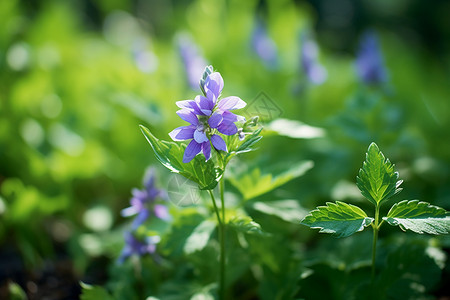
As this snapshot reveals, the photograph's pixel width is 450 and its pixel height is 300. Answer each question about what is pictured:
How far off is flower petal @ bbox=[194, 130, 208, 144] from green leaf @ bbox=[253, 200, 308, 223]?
542 millimetres

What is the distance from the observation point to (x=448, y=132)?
8.71 ft

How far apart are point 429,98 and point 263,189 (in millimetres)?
2407

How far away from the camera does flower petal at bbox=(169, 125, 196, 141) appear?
1.13 m

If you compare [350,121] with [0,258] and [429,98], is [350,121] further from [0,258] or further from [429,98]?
[0,258]

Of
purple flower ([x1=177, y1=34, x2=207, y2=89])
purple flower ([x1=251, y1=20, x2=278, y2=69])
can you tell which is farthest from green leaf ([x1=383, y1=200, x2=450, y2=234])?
purple flower ([x1=251, y1=20, x2=278, y2=69])

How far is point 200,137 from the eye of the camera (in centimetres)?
111

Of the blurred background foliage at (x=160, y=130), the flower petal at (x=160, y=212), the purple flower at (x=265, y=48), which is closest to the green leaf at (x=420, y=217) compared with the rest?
the blurred background foliage at (x=160, y=130)

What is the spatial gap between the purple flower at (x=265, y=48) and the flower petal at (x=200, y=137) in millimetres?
2143

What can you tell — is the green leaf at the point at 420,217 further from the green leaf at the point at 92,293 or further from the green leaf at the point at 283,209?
the green leaf at the point at 92,293

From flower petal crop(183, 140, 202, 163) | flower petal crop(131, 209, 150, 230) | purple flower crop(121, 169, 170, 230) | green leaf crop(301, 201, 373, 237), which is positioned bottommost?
flower petal crop(131, 209, 150, 230)

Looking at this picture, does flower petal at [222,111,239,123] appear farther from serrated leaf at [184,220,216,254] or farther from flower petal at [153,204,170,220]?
flower petal at [153,204,170,220]

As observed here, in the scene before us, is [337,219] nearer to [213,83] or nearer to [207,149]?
[207,149]

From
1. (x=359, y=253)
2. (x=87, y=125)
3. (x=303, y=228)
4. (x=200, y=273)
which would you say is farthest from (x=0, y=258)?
(x=359, y=253)

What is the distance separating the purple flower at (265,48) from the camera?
10.2 ft
